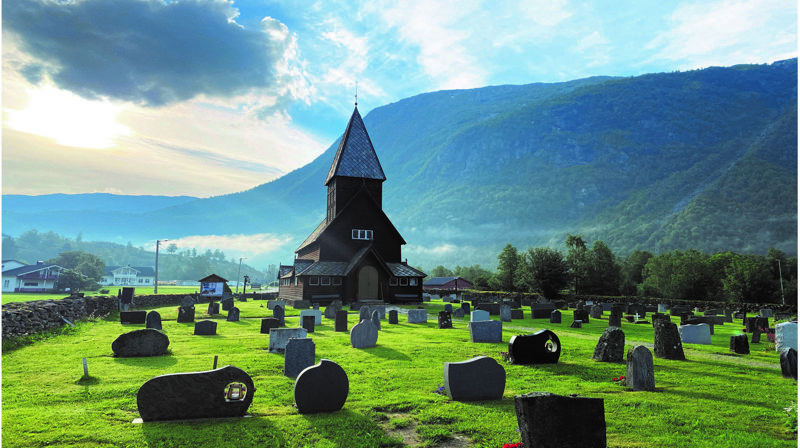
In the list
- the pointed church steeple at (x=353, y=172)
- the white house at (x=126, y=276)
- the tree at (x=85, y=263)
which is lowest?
the white house at (x=126, y=276)

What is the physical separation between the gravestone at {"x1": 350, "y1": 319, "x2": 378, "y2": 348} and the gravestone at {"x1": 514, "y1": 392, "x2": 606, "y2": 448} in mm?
10813

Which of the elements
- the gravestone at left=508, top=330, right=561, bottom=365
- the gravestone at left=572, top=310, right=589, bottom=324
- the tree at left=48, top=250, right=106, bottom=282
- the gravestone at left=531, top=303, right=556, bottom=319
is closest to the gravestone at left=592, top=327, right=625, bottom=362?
the gravestone at left=508, top=330, right=561, bottom=365

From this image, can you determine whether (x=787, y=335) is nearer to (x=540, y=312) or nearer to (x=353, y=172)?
(x=540, y=312)

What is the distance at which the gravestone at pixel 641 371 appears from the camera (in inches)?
393

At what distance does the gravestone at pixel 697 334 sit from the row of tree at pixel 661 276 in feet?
112

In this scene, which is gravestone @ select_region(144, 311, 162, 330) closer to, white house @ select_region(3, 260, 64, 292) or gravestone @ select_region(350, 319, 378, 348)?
gravestone @ select_region(350, 319, 378, 348)

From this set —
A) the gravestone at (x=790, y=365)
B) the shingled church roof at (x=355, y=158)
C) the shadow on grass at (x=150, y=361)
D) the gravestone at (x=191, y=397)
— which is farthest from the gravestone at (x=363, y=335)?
the shingled church roof at (x=355, y=158)

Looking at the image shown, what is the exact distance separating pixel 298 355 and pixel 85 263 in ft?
348

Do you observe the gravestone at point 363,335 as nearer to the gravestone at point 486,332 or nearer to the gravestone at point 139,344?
the gravestone at point 486,332

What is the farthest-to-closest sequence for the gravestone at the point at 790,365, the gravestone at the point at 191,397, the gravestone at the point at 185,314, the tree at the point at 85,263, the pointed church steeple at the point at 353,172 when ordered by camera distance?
the tree at the point at 85,263 < the pointed church steeple at the point at 353,172 < the gravestone at the point at 185,314 < the gravestone at the point at 790,365 < the gravestone at the point at 191,397

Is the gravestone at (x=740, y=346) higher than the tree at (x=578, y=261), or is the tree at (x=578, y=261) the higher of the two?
the tree at (x=578, y=261)

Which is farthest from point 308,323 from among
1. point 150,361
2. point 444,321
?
point 150,361

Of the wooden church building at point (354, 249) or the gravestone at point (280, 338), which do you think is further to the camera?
the wooden church building at point (354, 249)

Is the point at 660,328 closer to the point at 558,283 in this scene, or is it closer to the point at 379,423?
the point at 379,423
